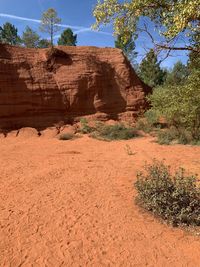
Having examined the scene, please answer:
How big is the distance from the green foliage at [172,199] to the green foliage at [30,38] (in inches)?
1103

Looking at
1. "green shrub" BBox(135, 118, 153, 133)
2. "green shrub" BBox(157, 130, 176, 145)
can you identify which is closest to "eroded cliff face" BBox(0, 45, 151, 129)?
"green shrub" BBox(135, 118, 153, 133)

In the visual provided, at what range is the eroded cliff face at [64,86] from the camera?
622 inches

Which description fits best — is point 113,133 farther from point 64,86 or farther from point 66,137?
point 64,86

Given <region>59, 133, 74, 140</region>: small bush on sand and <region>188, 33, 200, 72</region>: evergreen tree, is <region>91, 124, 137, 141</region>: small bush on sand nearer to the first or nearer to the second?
<region>59, 133, 74, 140</region>: small bush on sand


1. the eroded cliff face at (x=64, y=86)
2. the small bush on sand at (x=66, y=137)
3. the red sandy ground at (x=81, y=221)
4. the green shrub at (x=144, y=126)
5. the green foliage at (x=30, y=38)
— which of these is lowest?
the small bush on sand at (x=66, y=137)

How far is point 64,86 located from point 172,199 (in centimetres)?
1316

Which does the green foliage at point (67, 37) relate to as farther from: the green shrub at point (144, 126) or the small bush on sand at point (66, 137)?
the small bush on sand at point (66, 137)

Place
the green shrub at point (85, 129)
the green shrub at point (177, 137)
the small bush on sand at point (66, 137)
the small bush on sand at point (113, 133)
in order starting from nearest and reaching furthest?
1. the green shrub at point (177, 137)
2. the small bush on sand at point (66, 137)
3. the small bush on sand at point (113, 133)
4. the green shrub at point (85, 129)

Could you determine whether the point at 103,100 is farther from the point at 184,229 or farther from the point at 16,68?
the point at 184,229

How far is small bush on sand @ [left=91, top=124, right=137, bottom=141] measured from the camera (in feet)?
46.5

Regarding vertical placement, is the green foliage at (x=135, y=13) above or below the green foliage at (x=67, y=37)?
below

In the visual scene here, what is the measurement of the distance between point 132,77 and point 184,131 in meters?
7.45

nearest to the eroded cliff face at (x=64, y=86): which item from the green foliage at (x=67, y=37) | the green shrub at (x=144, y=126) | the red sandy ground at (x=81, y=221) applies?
the green shrub at (x=144, y=126)

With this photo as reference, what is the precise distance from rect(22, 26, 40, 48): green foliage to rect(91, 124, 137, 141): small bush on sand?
18903mm
